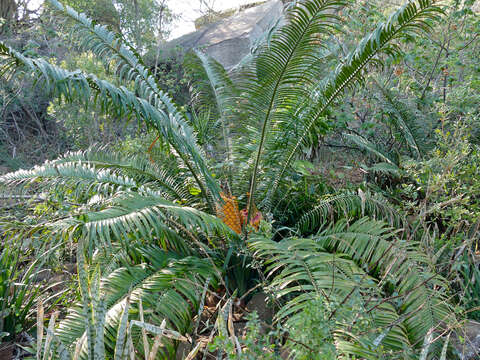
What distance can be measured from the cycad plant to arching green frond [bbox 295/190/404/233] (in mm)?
43

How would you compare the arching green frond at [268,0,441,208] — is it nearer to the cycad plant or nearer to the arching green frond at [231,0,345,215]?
the cycad plant

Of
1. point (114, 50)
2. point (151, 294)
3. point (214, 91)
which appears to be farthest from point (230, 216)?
point (114, 50)

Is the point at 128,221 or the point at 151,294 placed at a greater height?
the point at 128,221

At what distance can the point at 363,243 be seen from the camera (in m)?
2.87

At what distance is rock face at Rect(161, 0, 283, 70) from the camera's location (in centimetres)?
859

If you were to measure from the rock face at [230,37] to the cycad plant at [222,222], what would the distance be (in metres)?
4.35

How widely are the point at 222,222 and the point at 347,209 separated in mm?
1301

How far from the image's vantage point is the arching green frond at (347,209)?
11.1ft

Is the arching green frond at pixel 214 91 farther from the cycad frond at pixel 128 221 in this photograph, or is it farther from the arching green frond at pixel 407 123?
the arching green frond at pixel 407 123

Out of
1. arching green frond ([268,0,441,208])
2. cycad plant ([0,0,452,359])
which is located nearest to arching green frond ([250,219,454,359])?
cycad plant ([0,0,452,359])

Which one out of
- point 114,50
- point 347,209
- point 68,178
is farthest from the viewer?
point 114,50

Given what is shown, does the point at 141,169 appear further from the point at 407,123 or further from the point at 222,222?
the point at 407,123

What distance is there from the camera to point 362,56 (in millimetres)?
2994

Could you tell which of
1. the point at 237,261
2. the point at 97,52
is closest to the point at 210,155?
the point at 97,52
